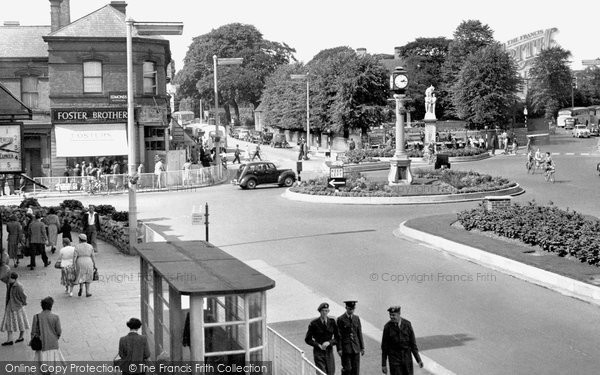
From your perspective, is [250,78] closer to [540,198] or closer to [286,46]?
[286,46]

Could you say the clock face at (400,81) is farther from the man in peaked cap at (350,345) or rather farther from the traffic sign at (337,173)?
the man in peaked cap at (350,345)

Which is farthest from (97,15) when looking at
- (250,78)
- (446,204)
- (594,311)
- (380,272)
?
(250,78)

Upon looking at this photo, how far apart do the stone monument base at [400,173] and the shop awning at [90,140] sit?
58.4ft

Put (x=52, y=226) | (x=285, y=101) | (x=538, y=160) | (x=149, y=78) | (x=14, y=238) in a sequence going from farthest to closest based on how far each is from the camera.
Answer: (x=285, y=101), (x=149, y=78), (x=538, y=160), (x=52, y=226), (x=14, y=238)

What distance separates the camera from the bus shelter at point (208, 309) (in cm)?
1026

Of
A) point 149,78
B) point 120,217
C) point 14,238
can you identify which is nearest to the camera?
point 14,238

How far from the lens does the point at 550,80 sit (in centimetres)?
11431

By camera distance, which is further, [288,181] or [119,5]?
[119,5]

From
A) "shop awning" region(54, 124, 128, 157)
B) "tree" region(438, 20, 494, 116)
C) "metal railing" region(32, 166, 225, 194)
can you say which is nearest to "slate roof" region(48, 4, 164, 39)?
"shop awning" region(54, 124, 128, 157)

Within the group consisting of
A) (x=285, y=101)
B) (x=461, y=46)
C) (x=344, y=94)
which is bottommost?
(x=344, y=94)

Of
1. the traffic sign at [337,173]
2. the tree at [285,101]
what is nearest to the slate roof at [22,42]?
the traffic sign at [337,173]

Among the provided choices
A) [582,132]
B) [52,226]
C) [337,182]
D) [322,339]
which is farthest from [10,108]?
[582,132]

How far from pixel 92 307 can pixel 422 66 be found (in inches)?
3716

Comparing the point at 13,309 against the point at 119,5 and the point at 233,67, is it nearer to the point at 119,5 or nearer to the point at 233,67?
the point at 119,5
